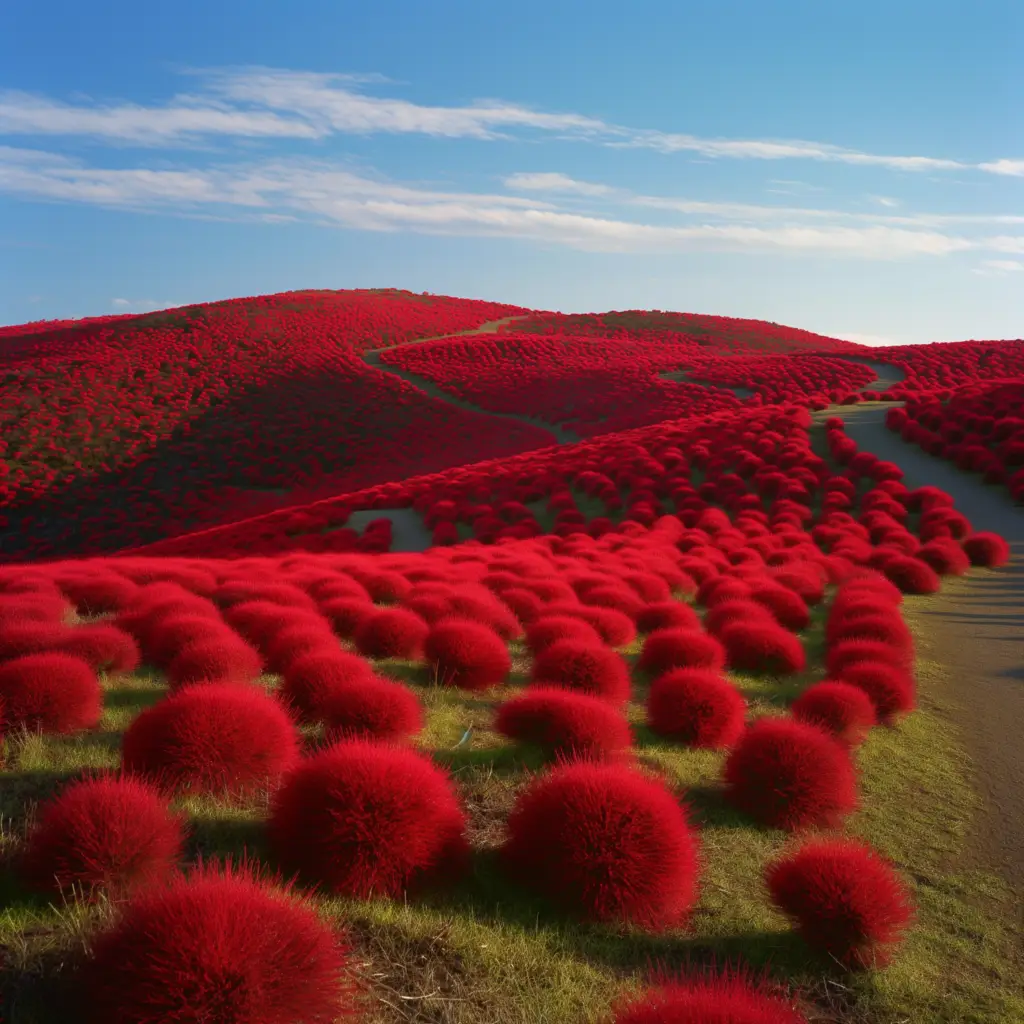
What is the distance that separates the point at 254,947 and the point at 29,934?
1.09m

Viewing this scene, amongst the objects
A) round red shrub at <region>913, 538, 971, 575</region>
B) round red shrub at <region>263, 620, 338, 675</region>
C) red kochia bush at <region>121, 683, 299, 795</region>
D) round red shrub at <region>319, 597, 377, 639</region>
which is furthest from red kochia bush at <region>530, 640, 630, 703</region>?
round red shrub at <region>913, 538, 971, 575</region>

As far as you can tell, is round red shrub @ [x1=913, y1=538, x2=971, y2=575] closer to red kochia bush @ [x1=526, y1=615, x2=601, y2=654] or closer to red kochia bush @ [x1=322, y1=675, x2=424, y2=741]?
red kochia bush @ [x1=526, y1=615, x2=601, y2=654]

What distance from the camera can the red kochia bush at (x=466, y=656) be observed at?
7.21 meters

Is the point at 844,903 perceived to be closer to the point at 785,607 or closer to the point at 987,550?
the point at 785,607

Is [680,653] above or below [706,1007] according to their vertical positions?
below

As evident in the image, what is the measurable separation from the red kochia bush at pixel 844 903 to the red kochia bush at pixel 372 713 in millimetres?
2522

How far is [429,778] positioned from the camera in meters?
3.95

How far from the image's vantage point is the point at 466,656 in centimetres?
723

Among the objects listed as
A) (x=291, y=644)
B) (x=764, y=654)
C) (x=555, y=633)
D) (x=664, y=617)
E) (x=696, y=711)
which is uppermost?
(x=291, y=644)

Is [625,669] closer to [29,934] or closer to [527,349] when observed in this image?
[29,934]

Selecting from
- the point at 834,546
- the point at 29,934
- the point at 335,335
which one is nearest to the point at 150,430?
the point at 335,335

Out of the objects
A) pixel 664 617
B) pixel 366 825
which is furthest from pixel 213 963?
pixel 664 617

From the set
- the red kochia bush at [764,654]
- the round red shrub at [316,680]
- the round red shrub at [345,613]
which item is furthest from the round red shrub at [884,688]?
the round red shrub at [345,613]

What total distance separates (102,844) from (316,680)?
8.85ft
